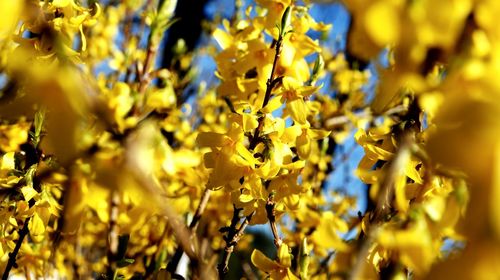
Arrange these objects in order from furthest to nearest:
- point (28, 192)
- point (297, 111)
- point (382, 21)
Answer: point (297, 111), point (28, 192), point (382, 21)

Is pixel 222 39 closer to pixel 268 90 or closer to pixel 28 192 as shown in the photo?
pixel 268 90

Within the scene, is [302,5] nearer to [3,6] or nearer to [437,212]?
[437,212]

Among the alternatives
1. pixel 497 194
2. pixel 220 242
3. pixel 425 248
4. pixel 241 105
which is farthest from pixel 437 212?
pixel 220 242

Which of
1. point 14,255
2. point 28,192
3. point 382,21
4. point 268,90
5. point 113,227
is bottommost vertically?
point 113,227

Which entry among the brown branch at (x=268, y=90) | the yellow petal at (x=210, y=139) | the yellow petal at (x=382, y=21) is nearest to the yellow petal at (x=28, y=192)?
the yellow petal at (x=210, y=139)

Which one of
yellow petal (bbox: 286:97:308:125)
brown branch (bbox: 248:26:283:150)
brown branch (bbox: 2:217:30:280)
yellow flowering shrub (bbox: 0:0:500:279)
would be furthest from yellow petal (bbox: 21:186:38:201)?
yellow petal (bbox: 286:97:308:125)

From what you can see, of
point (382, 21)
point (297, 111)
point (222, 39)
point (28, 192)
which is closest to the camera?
point (382, 21)

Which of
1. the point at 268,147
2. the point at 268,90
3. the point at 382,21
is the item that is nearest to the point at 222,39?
the point at 268,90

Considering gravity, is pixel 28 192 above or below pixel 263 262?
above
